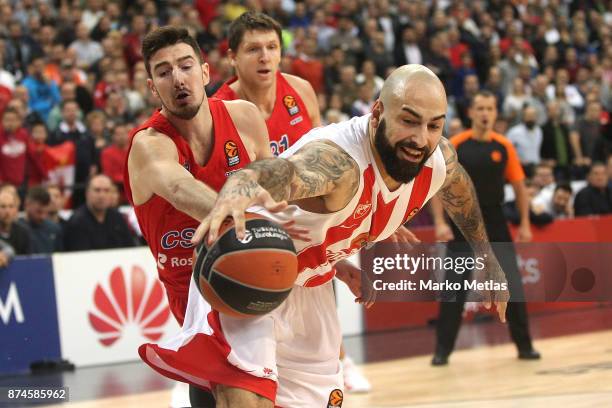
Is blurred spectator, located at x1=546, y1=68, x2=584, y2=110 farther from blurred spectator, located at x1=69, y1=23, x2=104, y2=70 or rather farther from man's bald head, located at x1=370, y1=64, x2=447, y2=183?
man's bald head, located at x1=370, y1=64, x2=447, y2=183

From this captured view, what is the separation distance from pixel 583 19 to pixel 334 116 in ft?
38.7

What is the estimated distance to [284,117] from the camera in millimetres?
7008

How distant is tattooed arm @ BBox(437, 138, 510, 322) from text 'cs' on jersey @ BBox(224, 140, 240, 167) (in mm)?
982

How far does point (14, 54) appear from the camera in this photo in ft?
46.5

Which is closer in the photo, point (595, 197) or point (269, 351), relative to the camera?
point (269, 351)

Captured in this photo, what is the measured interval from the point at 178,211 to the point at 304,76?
35.4 feet

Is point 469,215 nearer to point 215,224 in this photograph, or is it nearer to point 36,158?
point 215,224

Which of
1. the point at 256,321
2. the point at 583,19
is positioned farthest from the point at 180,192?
the point at 583,19

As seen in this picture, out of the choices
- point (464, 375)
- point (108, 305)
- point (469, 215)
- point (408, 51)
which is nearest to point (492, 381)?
point (464, 375)

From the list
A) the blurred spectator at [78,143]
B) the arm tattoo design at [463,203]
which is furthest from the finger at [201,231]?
the blurred spectator at [78,143]

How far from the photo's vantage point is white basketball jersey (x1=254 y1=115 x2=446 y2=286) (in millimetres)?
4375

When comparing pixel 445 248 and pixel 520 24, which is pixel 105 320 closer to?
pixel 445 248

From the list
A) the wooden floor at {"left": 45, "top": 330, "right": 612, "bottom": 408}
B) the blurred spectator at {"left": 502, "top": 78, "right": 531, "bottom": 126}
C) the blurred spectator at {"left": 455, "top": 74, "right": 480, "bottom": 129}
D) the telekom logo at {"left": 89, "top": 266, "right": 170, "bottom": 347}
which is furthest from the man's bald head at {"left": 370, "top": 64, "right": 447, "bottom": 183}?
the blurred spectator at {"left": 502, "top": 78, "right": 531, "bottom": 126}

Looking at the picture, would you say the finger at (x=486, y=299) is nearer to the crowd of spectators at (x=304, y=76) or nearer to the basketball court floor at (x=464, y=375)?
the basketball court floor at (x=464, y=375)
